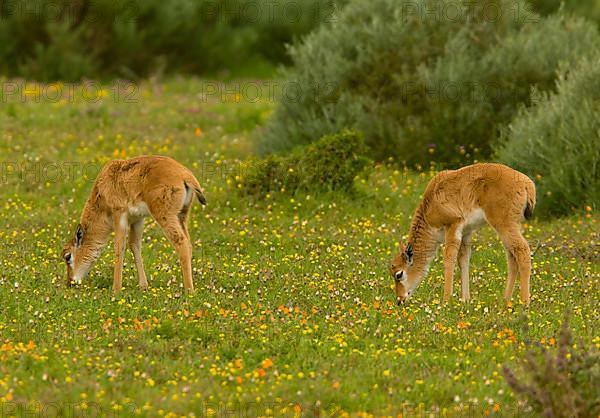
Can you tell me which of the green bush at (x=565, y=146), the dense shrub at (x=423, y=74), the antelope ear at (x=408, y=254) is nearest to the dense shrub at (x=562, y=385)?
the antelope ear at (x=408, y=254)

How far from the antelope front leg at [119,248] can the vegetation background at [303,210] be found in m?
0.20

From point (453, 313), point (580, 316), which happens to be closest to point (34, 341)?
point (453, 313)

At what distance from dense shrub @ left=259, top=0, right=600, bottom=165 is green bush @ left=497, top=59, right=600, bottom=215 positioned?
1.56 m

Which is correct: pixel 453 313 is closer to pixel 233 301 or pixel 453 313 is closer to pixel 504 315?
pixel 504 315

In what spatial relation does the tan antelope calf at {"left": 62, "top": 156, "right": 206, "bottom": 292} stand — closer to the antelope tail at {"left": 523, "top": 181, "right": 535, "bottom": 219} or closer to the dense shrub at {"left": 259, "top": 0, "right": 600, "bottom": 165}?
the antelope tail at {"left": 523, "top": 181, "right": 535, "bottom": 219}

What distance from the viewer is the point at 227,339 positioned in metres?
9.73

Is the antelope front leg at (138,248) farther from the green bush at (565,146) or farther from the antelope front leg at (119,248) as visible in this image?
the green bush at (565,146)

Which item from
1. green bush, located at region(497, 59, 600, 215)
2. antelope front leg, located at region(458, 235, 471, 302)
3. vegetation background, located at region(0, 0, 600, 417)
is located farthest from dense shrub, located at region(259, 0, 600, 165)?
antelope front leg, located at region(458, 235, 471, 302)

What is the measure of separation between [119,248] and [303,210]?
480 centimetres

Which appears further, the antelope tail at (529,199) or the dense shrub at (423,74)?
the dense shrub at (423,74)

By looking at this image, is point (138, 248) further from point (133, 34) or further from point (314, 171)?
point (133, 34)

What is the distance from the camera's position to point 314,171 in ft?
54.2

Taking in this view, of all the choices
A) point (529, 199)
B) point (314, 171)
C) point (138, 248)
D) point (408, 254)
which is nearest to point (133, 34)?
point (314, 171)

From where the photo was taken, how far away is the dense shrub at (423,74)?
19.3 m
